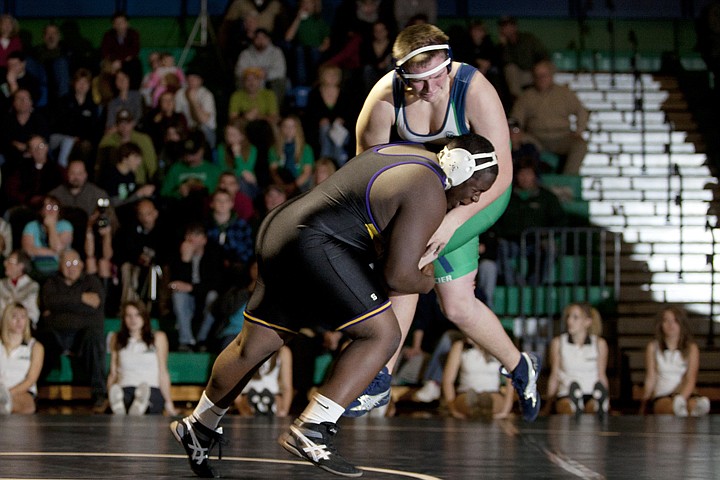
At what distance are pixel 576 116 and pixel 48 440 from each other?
23.4ft

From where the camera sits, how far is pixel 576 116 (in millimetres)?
11789

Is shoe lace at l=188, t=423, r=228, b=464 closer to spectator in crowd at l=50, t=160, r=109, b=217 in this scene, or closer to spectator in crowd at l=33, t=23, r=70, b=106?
spectator in crowd at l=50, t=160, r=109, b=217

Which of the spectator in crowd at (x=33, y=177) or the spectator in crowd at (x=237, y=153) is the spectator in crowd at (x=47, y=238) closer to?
the spectator in crowd at (x=33, y=177)

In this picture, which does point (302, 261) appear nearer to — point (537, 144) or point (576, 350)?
point (576, 350)

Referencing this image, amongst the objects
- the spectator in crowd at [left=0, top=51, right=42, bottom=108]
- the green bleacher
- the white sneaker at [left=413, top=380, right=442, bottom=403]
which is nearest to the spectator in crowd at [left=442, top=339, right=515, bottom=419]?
the white sneaker at [left=413, top=380, right=442, bottom=403]

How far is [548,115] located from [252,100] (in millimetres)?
2714

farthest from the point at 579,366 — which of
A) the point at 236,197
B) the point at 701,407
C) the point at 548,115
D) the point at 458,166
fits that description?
the point at 458,166

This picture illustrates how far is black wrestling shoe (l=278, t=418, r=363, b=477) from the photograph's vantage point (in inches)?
166

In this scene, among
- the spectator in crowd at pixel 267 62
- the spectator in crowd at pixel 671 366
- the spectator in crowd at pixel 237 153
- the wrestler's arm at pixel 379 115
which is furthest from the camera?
the spectator in crowd at pixel 267 62

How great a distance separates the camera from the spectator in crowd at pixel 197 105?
1169cm

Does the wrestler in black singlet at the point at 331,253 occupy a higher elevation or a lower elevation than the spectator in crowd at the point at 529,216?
lower

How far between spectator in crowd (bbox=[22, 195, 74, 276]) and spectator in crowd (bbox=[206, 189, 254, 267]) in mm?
1132

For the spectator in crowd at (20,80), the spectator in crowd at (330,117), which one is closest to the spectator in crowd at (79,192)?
the spectator in crowd at (330,117)

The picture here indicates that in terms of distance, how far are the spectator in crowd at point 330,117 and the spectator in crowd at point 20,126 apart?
2.40m
